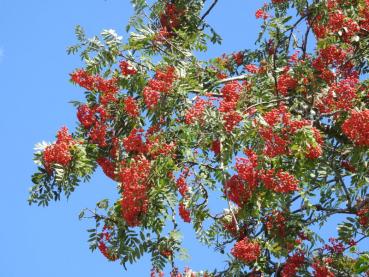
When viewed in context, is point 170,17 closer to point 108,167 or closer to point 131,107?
point 131,107

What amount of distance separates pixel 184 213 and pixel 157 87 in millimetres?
1653

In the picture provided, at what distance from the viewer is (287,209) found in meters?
8.90

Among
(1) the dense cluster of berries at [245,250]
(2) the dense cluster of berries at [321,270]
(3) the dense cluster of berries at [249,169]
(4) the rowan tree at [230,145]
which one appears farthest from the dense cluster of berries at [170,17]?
(2) the dense cluster of berries at [321,270]

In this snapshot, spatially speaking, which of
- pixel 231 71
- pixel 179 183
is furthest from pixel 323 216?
pixel 231 71

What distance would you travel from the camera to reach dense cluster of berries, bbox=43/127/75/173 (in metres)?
8.75

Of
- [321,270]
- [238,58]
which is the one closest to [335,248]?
[321,270]

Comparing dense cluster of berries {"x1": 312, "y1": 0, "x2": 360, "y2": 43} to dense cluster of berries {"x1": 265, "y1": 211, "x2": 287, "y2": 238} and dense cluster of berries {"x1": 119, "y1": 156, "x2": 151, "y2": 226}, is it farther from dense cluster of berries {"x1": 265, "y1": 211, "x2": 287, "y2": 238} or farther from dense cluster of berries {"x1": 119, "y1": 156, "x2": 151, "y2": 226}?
dense cluster of berries {"x1": 119, "y1": 156, "x2": 151, "y2": 226}

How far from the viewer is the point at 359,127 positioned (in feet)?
26.0

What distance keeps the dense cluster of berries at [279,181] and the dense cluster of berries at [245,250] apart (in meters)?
0.70

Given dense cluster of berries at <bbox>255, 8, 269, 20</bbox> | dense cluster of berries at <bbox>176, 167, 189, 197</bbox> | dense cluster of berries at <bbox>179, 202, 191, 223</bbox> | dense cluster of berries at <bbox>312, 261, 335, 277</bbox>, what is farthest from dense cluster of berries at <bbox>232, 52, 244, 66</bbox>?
dense cluster of berries at <bbox>312, 261, 335, 277</bbox>

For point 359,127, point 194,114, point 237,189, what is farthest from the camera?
point 194,114

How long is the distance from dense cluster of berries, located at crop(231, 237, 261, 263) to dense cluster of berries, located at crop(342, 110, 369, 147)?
66.9 inches

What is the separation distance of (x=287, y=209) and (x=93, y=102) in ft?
10.6

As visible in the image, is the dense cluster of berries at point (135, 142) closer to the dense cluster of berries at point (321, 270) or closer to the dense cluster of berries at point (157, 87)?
the dense cluster of berries at point (157, 87)
